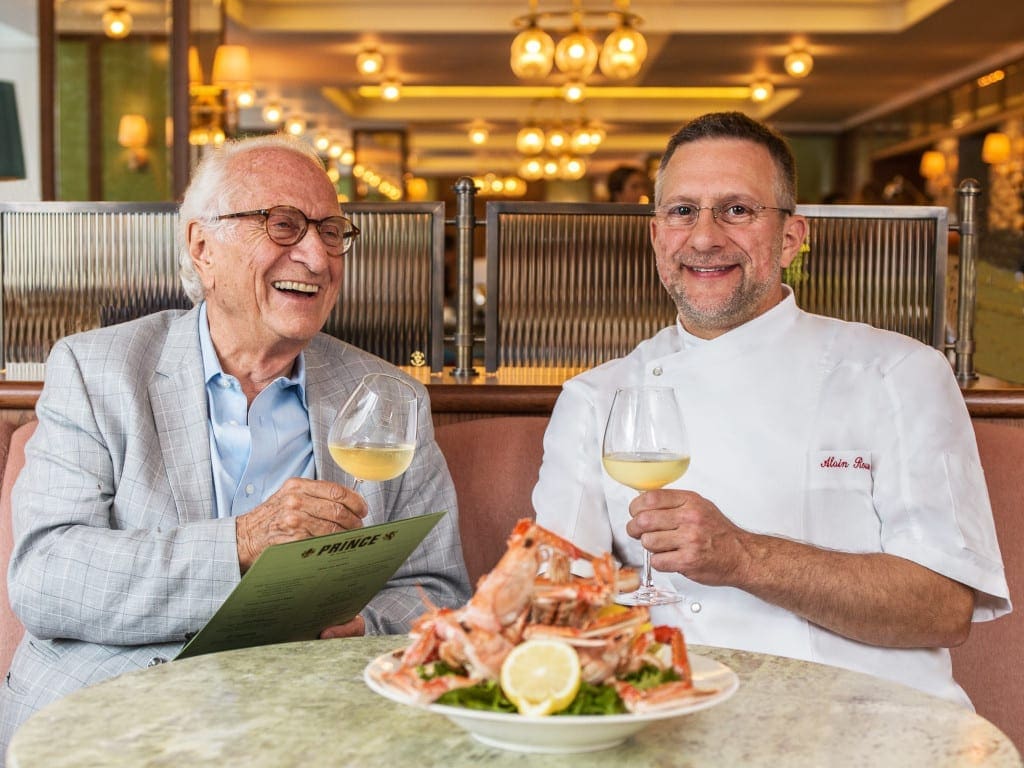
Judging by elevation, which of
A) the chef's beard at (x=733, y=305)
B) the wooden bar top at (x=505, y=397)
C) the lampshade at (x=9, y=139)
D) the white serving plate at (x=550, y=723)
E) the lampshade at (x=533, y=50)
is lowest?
the white serving plate at (x=550, y=723)

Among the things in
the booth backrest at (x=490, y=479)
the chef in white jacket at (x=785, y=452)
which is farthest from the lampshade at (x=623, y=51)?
the chef in white jacket at (x=785, y=452)

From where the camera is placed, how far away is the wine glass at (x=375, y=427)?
68.2 inches

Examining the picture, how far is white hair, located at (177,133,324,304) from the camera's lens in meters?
2.17

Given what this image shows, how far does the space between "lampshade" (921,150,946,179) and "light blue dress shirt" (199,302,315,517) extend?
12.2 meters

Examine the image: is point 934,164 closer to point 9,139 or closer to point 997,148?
point 997,148

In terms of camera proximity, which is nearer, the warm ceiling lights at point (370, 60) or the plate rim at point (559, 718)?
the plate rim at point (559, 718)

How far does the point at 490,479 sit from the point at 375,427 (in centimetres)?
83

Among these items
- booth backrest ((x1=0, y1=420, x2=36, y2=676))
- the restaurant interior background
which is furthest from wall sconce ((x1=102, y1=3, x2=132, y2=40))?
booth backrest ((x1=0, y1=420, x2=36, y2=676))

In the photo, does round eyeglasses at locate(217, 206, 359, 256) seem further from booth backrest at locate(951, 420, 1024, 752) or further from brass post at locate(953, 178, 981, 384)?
brass post at locate(953, 178, 981, 384)

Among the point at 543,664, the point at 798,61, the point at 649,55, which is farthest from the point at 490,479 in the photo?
the point at 649,55

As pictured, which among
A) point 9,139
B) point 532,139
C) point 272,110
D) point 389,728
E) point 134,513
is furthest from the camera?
point 272,110

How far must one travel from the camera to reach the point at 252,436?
2.17 m

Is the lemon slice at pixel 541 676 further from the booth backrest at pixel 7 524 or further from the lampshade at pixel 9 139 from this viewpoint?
the lampshade at pixel 9 139

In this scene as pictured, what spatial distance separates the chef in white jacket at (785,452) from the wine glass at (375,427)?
1.56 ft
